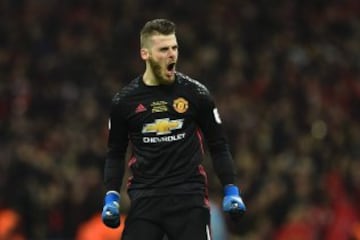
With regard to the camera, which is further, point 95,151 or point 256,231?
point 95,151

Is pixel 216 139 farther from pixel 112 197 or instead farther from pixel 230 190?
pixel 112 197

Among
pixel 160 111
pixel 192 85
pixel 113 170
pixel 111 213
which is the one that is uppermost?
pixel 192 85

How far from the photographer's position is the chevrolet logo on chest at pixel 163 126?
574cm

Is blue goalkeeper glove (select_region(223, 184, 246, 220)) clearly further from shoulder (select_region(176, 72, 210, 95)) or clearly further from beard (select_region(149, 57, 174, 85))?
beard (select_region(149, 57, 174, 85))

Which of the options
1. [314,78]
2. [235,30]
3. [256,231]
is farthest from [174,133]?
[235,30]

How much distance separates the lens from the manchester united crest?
576cm

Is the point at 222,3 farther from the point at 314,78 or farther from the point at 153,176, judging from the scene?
the point at 153,176

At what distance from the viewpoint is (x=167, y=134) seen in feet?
18.8

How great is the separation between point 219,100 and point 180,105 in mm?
7628

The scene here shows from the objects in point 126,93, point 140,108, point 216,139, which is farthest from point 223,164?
point 126,93

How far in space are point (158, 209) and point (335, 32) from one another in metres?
10.2

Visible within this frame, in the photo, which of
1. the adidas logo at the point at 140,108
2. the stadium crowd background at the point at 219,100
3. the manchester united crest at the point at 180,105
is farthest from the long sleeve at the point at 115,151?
the stadium crowd background at the point at 219,100

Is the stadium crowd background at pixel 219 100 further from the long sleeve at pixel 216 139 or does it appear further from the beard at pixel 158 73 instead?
the beard at pixel 158 73

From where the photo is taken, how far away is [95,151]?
11750 mm
